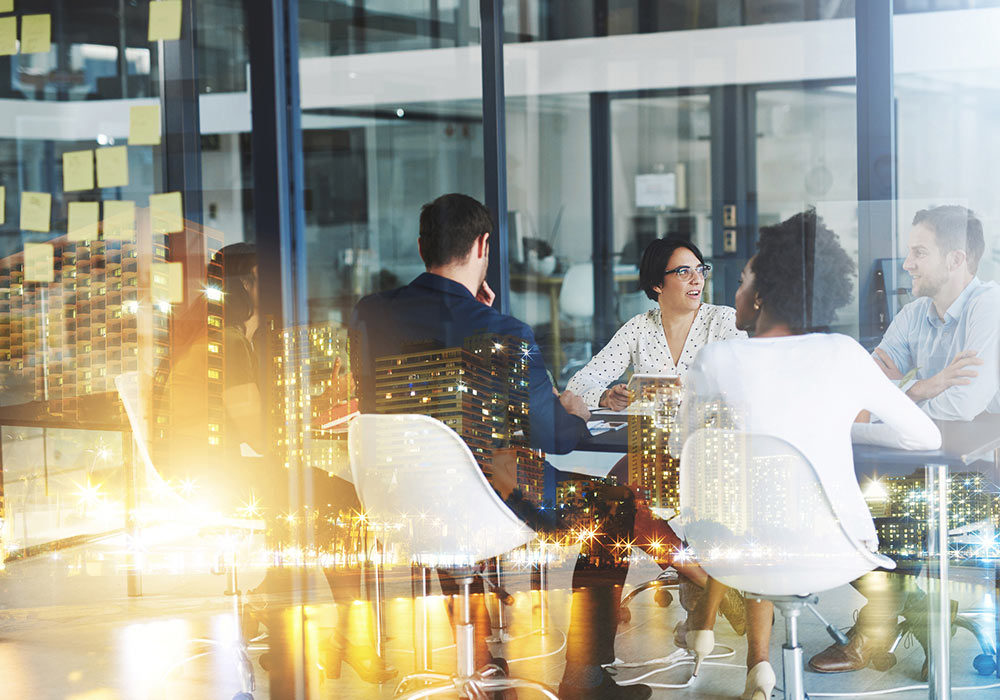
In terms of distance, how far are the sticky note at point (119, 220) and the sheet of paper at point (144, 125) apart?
18 cm

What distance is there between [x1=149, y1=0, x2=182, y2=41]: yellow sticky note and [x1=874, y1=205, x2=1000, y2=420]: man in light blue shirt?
6.72 feet

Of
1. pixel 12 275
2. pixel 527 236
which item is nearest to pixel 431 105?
pixel 527 236

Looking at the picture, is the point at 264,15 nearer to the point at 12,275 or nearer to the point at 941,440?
the point at 12,275

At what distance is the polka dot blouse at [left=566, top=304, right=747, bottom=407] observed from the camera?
2471 mm

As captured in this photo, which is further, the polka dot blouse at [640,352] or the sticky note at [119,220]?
the sticky note at [119,220]

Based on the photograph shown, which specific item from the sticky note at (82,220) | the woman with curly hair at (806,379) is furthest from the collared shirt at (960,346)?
the sticky note at (82,220)

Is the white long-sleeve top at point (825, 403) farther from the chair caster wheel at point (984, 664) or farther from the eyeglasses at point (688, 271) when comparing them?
the chair caster wheel at point (984, 664)

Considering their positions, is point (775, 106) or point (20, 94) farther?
point (775, 106)

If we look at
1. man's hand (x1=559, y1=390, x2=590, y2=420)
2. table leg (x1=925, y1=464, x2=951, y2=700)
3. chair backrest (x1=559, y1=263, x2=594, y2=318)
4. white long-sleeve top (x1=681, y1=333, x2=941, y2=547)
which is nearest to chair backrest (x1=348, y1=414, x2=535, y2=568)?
man's hand (x1=559, y1=390, x2=590, y2=420)

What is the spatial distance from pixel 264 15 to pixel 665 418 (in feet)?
4.67

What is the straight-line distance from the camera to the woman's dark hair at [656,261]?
9.25 ft

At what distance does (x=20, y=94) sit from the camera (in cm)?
303

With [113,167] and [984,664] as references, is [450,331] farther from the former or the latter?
[984,664]

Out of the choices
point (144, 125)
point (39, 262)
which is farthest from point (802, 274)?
point (39, 262)
